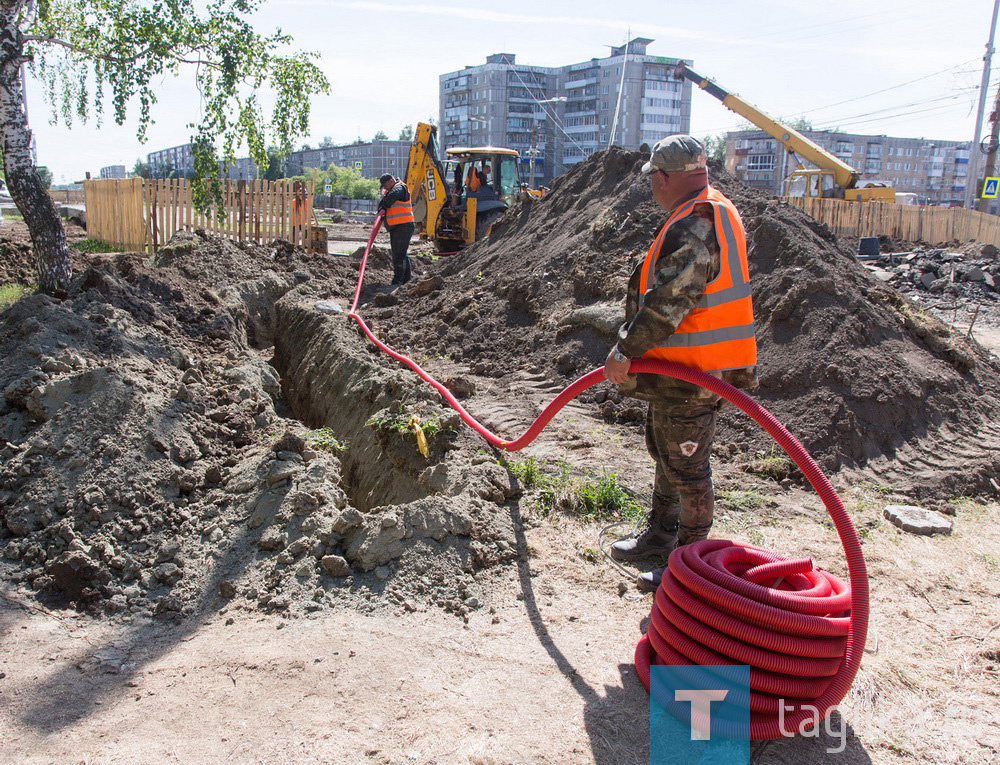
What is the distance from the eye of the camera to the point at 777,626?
8.09ft

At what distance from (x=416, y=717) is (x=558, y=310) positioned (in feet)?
19.8

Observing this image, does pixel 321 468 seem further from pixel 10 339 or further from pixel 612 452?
pixel 10 339

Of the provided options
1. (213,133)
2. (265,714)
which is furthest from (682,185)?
(213,133)

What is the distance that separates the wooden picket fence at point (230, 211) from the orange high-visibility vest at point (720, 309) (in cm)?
1391

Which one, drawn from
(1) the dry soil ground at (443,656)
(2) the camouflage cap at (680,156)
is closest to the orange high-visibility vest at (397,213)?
(1) the dry soil ground at (443,656)

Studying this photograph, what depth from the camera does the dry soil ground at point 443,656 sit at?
99.3 inches

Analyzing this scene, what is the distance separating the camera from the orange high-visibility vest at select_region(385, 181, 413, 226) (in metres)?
12.0

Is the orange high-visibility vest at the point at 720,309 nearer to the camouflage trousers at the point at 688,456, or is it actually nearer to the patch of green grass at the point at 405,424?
the camouflage trousers at the point at 688,456

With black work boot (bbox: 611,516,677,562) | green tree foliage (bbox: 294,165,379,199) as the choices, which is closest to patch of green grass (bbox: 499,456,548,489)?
black work boot (bbox: 611,516,677,562)

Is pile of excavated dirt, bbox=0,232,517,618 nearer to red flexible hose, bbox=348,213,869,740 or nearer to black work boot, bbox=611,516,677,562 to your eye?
black work boot, bbox=611,516,677,562

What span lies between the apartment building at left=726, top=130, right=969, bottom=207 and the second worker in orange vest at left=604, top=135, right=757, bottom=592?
104 meters

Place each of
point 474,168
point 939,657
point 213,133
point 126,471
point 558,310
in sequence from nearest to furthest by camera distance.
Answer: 1. point 939,657
2. point 126,471
3. point 558,310
4. point 213,133
5. point 474,168

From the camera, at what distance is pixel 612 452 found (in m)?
5.48

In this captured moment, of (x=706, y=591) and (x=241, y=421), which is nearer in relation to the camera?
(x=706, y=591)
